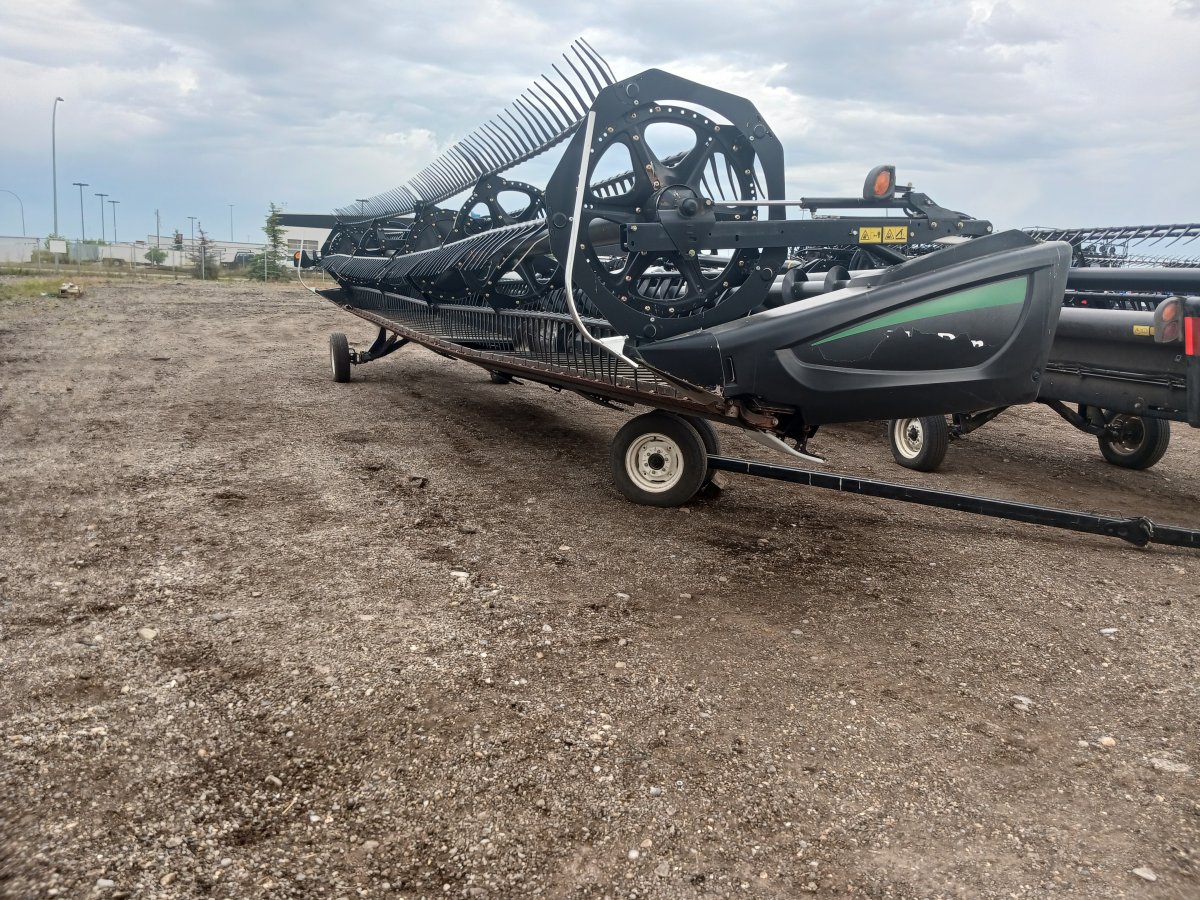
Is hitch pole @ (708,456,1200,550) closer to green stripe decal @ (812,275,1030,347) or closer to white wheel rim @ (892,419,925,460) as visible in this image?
green stripe decal @ (812,275,1030,347)

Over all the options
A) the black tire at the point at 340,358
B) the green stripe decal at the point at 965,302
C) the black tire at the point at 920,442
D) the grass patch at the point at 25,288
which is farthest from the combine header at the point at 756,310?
the grass patch at the point at 25,288

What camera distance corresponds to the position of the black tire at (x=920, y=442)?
667 cm

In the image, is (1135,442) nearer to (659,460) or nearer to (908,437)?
(908,437)

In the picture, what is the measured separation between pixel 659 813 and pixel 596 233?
358 centimetres

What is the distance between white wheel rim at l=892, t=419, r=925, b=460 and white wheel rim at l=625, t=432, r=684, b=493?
2.46m

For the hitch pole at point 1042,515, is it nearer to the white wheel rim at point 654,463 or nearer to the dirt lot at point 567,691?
the dirt lot at point 567,691

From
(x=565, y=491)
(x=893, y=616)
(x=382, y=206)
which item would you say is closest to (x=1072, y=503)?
(x=893, y=616)

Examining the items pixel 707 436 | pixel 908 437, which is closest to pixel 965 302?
pixel 707 436

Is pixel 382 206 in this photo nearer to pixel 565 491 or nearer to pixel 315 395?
pixel 315 395

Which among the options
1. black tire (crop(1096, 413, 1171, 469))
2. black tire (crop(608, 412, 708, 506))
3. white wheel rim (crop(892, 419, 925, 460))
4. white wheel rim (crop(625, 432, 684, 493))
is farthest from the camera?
black tire (crop(1096, 413, 1171, 469))

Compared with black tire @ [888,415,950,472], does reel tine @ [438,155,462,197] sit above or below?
above

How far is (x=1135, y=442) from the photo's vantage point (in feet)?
24.0

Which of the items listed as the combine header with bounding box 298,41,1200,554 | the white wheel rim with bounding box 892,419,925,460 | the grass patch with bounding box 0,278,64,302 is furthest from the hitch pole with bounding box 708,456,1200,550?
the grass patch with bounding box 0,278,64,302

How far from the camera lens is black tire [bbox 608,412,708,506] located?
16.8 ft
